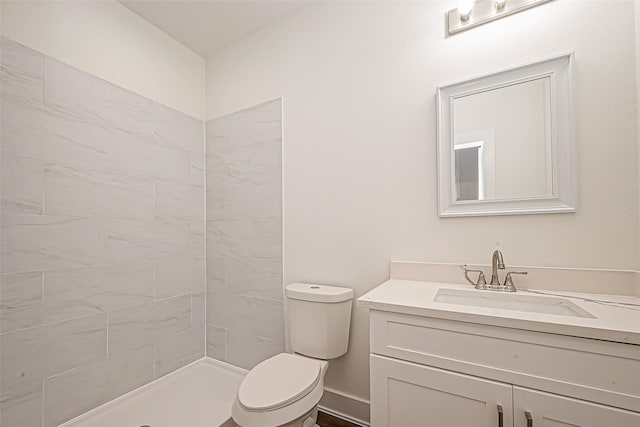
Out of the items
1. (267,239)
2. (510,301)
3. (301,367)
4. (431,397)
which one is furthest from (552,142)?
(267,239)

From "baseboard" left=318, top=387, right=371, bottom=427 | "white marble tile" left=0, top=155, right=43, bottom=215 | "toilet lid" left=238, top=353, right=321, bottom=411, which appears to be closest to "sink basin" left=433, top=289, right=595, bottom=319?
"toilet lid" left=238, top=353, right=321, bottom=411

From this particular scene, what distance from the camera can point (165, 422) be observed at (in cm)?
157

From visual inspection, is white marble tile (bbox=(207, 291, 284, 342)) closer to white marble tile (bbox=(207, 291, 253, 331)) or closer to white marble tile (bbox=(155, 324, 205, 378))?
white marble tile (bbox=(207, 291, 253, 331))

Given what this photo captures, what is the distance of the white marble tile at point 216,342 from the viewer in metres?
2.16

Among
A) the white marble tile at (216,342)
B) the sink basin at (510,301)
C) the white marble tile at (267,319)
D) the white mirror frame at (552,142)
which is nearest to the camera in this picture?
the sink basin at (510,301)

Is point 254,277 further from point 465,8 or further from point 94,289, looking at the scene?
point 465,8

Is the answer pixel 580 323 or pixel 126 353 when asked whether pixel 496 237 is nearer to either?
pixel 580 323

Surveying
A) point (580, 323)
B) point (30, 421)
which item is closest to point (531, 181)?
point (580, 323)

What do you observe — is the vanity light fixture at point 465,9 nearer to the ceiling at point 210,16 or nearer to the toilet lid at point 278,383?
the ceiling at point 210,16

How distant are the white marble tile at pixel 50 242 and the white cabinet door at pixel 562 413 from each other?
199 centimetres

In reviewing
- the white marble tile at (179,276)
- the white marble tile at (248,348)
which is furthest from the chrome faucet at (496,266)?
the white marble tile at (179,276)

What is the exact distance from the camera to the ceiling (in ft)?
5.92

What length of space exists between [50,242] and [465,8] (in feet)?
7.48

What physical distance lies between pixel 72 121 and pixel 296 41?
1.35 metres
